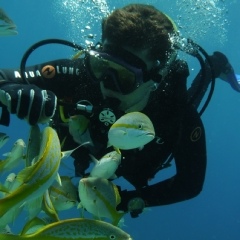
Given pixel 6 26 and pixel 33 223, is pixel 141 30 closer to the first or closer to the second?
pixel 6 26

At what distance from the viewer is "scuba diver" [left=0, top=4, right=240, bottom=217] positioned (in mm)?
3141

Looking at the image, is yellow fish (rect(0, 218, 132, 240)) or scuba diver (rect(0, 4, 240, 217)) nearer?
yellow fish (rect(0, 218, 132, 240))

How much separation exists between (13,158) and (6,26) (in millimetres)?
1054

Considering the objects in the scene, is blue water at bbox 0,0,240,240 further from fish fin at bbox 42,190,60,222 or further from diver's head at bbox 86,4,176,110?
fish fin at bbox 42,190,60,222

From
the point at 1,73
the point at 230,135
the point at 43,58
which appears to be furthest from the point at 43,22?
the point at 1,73

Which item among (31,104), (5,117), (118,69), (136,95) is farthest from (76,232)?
(136,95)

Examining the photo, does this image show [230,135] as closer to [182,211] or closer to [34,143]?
[182,211]

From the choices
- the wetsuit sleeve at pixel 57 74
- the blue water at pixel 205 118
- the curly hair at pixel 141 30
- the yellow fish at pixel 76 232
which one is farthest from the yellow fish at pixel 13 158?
the blue water at pixel 205 118

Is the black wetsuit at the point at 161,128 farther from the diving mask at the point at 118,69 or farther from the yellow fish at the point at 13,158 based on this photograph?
the yellow fish at the point at 13,158

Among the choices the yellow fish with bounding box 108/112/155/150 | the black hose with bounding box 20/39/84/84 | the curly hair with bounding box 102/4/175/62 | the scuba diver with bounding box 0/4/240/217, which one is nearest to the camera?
the yellow fish with bounding box 108/112/155/150

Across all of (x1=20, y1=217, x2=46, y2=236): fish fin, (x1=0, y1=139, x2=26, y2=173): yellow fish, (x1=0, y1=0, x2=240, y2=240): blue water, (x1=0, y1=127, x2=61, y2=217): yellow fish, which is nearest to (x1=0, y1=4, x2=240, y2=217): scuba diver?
(x1=0, y1=139, x2=26, y2=173): yellow fish

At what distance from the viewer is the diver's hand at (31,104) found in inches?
73.8

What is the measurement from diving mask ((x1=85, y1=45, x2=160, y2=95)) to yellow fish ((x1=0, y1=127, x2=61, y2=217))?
5.74 feet

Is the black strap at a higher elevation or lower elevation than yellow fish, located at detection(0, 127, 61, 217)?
lower
